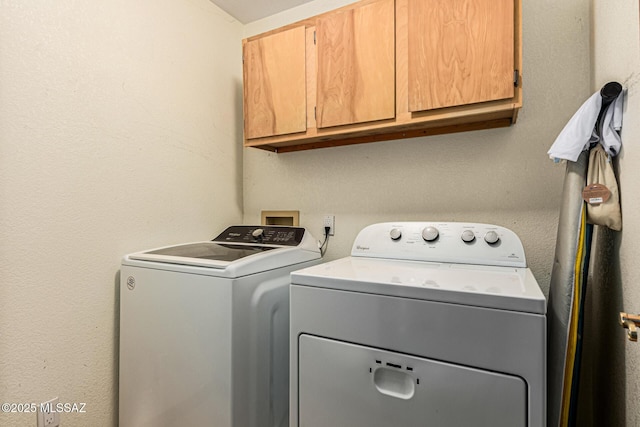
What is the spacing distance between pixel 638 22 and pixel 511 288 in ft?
2.37

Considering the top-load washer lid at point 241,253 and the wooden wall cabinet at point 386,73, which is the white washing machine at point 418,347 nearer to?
the top-load washer lid at point 241,253

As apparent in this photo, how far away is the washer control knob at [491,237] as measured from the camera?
1.31 m

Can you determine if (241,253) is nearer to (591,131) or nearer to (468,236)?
(468,236)

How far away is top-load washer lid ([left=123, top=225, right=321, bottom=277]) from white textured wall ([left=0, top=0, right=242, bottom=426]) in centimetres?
19

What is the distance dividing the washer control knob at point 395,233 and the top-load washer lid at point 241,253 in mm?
431

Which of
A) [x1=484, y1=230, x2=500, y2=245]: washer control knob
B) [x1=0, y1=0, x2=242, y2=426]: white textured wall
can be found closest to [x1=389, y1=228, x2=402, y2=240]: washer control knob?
[x1=484, y1=230, x2=500, y2=245]: washer control knob

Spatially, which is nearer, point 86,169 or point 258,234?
point 86,169

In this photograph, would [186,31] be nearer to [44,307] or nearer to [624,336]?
[44,307]

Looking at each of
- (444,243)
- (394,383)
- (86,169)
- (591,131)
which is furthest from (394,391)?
(86,169)

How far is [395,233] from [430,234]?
0.16m

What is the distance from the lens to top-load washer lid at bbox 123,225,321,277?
1.24 m

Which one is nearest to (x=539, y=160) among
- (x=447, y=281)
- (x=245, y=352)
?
(x=447, y=281)

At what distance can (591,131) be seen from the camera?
101 centimetres

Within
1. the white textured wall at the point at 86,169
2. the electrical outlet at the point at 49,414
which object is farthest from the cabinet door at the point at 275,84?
the electrical outlet at the point at 49,414
